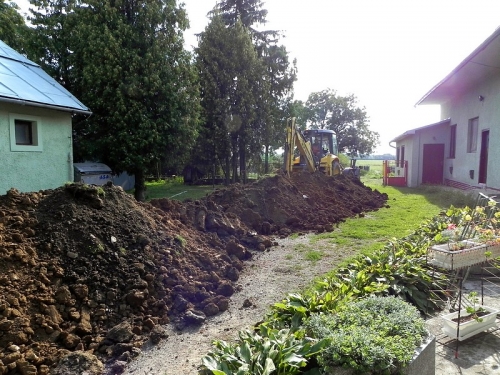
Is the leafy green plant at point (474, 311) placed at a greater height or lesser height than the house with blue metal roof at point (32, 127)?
lesser

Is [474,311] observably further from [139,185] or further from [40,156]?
[139,185]

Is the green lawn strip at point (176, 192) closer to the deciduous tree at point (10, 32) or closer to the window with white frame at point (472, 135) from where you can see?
the deciduous tree at point (10, 32)

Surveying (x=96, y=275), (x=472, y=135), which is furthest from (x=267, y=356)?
(x=472, y=135)

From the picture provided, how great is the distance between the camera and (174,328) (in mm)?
4281

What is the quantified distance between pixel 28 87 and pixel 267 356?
10.0 m

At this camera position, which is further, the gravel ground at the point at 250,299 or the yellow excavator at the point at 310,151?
the yellow excavator at the point at 310,151

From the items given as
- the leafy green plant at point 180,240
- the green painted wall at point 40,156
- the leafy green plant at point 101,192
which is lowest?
the leafy green plant at point 180,240

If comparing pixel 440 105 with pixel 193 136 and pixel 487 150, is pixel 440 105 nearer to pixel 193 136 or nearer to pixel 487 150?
pixel 487 150

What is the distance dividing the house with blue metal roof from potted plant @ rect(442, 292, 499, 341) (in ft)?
31.7

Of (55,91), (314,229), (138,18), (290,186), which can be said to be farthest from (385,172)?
(55,91)

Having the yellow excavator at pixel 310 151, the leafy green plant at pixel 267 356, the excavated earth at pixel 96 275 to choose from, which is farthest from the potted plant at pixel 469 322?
the yellow excavator at pixel 310 151

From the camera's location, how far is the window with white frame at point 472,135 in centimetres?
1461

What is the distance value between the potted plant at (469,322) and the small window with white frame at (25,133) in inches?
401

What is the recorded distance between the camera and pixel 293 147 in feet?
46.5
